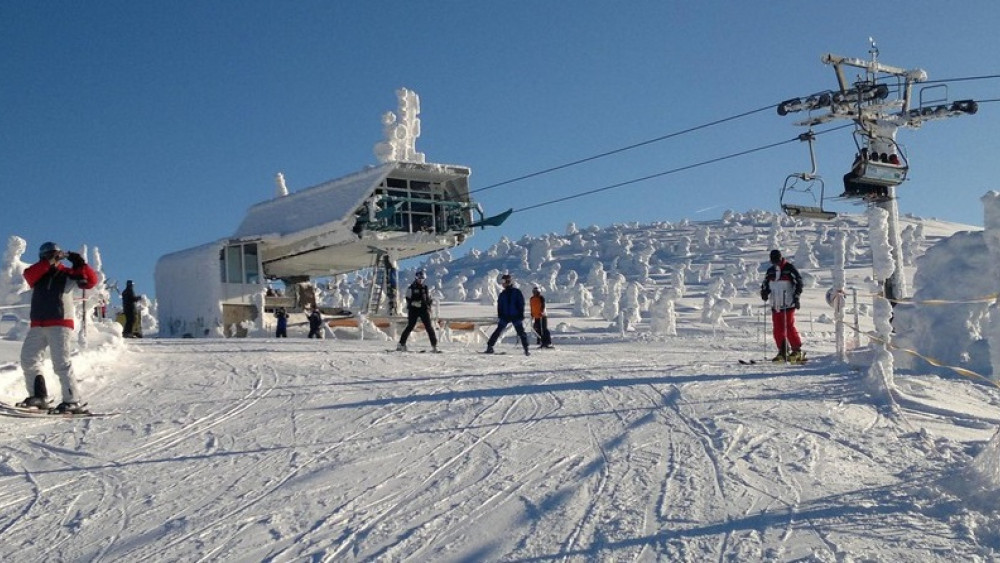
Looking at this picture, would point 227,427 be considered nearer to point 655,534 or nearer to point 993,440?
point 655,534

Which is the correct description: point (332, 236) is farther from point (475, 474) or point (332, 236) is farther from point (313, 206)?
point (475, 474)

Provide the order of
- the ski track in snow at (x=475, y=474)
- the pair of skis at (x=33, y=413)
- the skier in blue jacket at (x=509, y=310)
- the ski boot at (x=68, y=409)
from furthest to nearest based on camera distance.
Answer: the skier in blue jacket at (x=509, y=310), the ski boot at (x=68, y=409), the pair of skis at (x=33, y=413), the ski track in snow at (x=475, y=474)

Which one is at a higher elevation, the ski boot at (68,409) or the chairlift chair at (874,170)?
the chairlift chair at (874,170)

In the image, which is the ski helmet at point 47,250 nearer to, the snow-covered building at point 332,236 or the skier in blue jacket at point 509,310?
the skier in blue jacket at point 509,310

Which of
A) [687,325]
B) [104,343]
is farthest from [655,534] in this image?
[687,325]

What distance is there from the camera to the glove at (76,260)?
9781 mm

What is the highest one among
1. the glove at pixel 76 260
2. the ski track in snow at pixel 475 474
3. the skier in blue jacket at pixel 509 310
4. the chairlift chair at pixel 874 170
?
the chairlift chair at pixel 874 170

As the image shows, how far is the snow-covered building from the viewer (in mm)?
32219

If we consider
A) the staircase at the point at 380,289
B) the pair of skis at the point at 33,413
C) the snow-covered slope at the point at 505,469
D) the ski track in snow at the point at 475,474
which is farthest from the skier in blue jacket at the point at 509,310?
the staircase at the point at 380,289

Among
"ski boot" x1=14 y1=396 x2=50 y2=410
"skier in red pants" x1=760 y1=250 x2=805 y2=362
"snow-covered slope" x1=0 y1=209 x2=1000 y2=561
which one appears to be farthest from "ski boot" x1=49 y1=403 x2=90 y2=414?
"skier in red pants" x1=760 y1=250 x2=805 y2=362

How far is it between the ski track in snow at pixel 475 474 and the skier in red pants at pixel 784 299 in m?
3.00

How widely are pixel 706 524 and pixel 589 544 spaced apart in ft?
2.60

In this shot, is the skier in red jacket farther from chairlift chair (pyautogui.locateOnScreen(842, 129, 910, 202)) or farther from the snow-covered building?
the snow-covered building

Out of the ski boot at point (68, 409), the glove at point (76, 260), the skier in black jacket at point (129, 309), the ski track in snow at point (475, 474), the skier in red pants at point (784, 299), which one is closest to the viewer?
the ski track in snow at point (475, 474)
